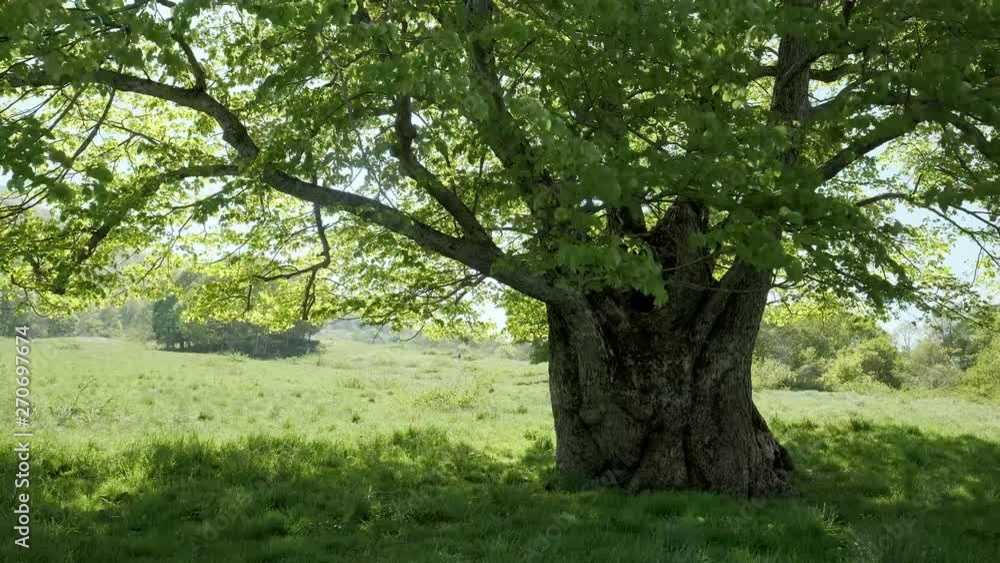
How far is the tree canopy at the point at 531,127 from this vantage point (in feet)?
19.1

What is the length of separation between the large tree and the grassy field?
6.38ft

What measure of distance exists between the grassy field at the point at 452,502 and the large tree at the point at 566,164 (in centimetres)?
194

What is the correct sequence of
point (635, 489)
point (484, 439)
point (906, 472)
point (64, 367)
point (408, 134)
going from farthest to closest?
point (64, 367) < point (484, 439) < point (906, 472) < point (635, 489) < point (408, 134)

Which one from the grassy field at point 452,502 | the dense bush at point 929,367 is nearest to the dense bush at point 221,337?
the dense bush at point 929,367

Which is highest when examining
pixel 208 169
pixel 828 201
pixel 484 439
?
pixel 208 169

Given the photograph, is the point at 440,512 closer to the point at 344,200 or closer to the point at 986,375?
the point at 344,200

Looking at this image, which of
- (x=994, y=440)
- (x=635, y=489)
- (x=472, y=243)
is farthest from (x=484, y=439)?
(x=994, y=440)

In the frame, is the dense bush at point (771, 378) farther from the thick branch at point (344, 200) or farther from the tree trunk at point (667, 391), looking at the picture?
the thick branch at point (344, 200)

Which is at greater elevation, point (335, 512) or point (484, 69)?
point (484, 69)

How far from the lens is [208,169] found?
9.89 metres

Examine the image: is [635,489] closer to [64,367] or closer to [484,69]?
[484,69]

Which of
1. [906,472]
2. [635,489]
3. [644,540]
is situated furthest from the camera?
[906,472]

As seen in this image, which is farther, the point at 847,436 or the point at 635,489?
the point at 847,436

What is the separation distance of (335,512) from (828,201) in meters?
6.50
